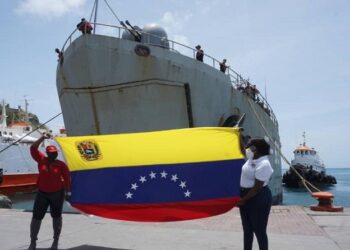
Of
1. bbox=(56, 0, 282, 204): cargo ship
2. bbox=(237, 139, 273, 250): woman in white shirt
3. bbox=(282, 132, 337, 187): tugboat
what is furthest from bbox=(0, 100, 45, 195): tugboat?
bbox=(282, 132, 337, 187): tugboat

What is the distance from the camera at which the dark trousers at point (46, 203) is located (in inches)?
238

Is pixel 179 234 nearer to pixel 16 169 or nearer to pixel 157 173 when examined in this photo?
pixel 157 173

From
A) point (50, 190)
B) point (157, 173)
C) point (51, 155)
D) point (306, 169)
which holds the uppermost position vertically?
point (51, 155)

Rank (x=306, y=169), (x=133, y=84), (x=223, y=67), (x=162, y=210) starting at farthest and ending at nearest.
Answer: (x=306, y=169) < (x=223, y=67) < (x=133, y=84) < (x=162, y=210)

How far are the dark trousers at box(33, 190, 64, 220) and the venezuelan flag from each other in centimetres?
44

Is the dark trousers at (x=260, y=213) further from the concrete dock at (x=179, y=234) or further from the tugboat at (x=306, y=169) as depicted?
the tugboat at (x=306, y=169)

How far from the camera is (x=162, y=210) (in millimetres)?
6211

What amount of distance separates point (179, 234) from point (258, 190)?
2.98 m

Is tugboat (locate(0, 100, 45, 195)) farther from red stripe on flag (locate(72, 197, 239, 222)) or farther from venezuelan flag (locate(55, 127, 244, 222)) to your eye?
red stripe on flag (locate(72, 197, 239, 222))

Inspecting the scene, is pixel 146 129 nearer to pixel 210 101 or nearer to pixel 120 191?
pixel 210 101

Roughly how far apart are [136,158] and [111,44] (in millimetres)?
10474

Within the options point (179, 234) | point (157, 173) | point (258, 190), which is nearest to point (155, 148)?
point (157, 173)

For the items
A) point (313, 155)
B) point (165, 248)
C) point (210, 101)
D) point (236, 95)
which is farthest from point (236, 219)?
point (313, 155)

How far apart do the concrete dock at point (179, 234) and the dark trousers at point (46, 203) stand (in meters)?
0.60
